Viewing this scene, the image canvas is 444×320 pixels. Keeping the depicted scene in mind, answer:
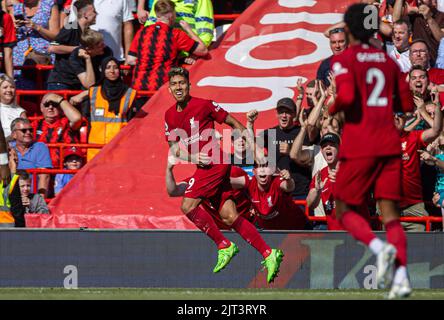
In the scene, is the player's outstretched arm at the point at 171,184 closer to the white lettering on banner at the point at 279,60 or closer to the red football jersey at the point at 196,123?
the red football jersey at the point at 196,123

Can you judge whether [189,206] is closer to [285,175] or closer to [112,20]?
[285,175]

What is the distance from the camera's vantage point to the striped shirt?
15406 mm

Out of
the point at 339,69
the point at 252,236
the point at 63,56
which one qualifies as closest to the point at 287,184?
the point at 252,236

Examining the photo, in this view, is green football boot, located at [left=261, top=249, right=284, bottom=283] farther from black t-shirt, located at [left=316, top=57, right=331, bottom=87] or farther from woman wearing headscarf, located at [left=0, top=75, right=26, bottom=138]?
woman wearing headscarf, located at [left=0, top=75, right=26, bottom=138]

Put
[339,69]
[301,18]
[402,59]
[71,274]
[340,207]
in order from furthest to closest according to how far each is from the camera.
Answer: [301,18]
[402,59]
[71,274]
[340,207]
[339,69]

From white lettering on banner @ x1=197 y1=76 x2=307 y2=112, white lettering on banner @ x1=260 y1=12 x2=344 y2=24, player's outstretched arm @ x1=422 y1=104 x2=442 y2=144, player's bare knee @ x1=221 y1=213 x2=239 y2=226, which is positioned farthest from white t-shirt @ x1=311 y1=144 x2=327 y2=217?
white lettering on banner @ x1=260 y1=12 x2=344 y2=24

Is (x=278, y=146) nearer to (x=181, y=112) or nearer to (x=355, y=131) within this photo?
(x=181, y=112)

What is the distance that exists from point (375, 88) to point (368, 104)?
13cm

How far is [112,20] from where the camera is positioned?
53.6ft

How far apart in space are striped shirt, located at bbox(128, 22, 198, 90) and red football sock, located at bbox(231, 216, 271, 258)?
4157 millimetres

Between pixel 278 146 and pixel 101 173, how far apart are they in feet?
8.13

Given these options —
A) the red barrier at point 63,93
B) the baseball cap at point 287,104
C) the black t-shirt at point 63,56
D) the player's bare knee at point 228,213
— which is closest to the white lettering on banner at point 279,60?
the red barrier at point 63,93

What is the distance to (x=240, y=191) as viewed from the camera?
41.7 feet

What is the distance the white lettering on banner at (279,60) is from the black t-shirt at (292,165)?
1.98 metres
